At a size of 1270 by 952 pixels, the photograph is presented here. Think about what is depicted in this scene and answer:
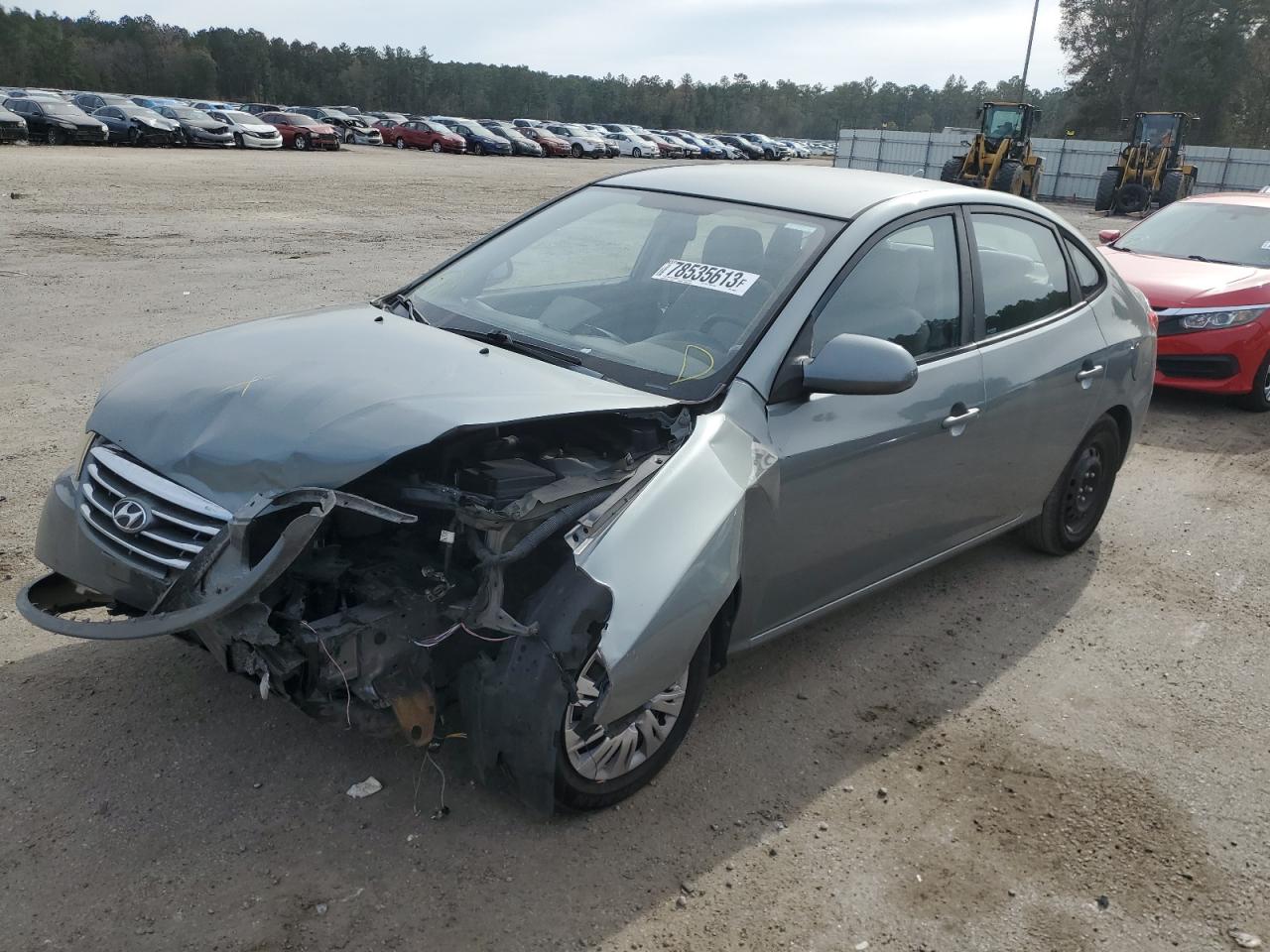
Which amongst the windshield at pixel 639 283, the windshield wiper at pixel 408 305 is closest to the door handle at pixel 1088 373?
the windshield at pixel 639 283

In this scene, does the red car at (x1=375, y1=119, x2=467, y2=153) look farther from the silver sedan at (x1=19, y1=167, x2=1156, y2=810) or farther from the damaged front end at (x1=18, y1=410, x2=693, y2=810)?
the damaged front end at (x1=18, y1=410, x2=693, y2=810)

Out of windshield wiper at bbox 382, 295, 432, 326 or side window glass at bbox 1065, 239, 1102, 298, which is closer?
windshield wiper at bbox 382, 295, 432, 326

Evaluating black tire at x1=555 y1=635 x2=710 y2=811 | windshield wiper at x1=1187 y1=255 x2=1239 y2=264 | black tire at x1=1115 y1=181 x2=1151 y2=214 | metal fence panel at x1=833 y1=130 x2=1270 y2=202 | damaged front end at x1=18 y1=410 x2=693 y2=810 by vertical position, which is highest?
metal fence panel at x1=833 y1=130 x2=1270 y2=202

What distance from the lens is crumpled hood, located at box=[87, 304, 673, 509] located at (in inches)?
107

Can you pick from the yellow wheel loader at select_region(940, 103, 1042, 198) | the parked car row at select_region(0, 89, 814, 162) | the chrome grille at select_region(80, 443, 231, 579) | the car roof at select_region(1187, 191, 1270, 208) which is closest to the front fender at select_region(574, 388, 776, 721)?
the chrome grille at select_region(80, 443, 231, 579)

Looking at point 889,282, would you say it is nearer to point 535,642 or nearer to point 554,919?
point 535,642

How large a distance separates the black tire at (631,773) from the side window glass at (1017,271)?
198cm

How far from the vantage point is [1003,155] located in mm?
27219

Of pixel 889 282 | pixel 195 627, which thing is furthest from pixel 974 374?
pixel 195 627

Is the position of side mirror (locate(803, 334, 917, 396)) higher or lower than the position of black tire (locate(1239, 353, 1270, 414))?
higher

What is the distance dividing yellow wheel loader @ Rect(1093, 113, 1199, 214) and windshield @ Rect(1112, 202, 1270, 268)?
2099 centimetres

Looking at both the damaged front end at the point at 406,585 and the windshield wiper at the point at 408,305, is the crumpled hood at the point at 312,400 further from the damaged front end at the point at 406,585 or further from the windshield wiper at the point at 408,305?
A: the windshield wiper at the point at 408,305

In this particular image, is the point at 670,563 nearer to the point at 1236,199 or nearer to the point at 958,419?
the point at 958,419

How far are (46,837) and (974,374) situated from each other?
3430mm
